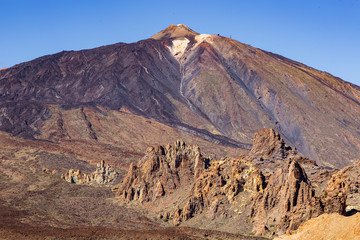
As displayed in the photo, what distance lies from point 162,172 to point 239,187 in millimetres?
23320

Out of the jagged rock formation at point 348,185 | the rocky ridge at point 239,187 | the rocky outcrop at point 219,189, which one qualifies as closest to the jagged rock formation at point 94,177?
the rocky ridge at point 239,187

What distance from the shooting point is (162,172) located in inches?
4094

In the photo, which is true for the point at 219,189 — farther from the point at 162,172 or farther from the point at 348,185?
the point at 348,185

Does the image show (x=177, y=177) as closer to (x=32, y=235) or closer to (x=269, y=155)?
(x=269, y=155)

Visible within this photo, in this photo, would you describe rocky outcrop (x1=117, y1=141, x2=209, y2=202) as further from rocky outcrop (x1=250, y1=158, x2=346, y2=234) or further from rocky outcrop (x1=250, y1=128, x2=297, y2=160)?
rocky outcrop (x1=250, y1=158, x2=346, y2=234)

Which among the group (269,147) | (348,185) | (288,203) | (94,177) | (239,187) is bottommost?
(94,177)

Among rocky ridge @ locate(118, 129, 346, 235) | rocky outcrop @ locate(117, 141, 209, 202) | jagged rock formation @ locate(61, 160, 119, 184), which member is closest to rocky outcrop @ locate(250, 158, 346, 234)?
rocky ridge @ locate(118, 129, 346, 235)

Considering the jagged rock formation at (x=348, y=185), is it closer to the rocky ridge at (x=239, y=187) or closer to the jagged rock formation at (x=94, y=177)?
the rocky ridge at (x=239, y=187)

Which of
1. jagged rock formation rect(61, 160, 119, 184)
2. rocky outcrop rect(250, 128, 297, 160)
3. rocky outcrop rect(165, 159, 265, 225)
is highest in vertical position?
rocky outcrop rect(250, 128, 297, 160)

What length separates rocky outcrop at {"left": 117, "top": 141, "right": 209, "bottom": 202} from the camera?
101 metres

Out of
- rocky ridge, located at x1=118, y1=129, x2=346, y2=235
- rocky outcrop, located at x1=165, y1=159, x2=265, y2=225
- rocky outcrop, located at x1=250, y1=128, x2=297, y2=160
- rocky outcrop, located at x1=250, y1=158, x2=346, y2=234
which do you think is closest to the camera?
rocky outcrop, located at x1=250, y1=158, x2=346, y2=234

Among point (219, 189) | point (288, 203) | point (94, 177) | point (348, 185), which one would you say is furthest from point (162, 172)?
point (348, 185)

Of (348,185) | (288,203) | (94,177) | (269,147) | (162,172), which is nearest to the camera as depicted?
(288,203)

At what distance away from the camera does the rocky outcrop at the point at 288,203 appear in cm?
6178
